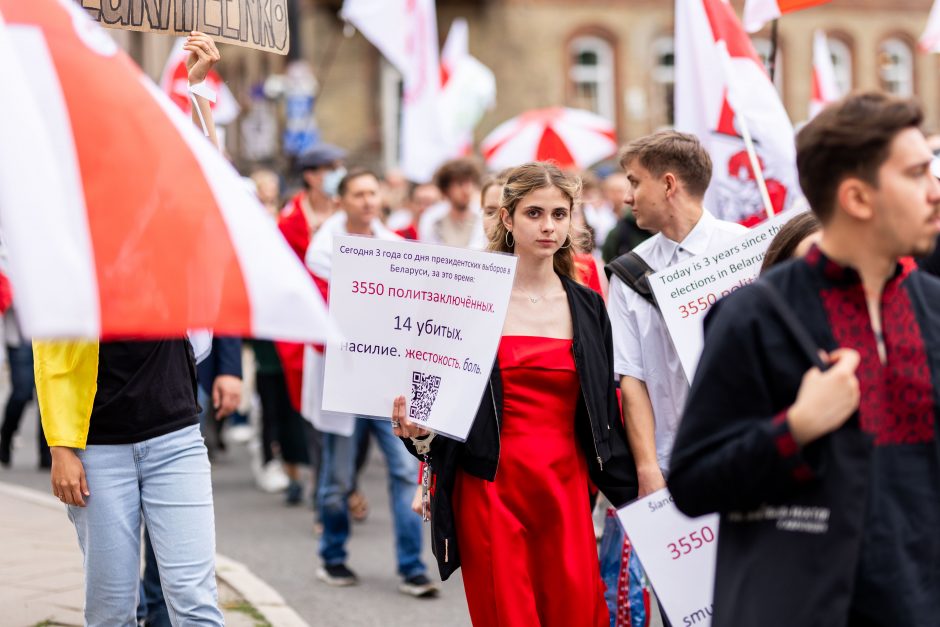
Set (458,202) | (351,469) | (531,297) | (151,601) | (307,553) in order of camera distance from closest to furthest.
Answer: (531,297) → (151,601) → (351,469) → (307,553) → (458,202)

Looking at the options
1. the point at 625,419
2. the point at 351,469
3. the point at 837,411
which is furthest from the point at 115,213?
the point at 351,469

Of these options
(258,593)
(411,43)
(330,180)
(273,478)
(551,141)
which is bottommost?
(273,478)

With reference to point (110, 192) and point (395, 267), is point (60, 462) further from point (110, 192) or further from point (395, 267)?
point (110, 192)

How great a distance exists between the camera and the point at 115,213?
302 centimetres

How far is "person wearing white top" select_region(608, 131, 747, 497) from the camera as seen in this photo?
5.05 m

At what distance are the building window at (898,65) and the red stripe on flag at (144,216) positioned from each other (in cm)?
3569

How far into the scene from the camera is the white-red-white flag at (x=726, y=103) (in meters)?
6.57

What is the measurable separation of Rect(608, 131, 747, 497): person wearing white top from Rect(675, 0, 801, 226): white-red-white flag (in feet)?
4.44

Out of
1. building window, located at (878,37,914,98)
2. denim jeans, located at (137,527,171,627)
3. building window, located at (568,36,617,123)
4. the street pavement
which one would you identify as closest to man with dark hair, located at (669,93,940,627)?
denim jeans, located at (137,527,171,627)

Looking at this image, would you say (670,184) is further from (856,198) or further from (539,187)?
(856,198)

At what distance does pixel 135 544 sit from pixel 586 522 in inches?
56.9

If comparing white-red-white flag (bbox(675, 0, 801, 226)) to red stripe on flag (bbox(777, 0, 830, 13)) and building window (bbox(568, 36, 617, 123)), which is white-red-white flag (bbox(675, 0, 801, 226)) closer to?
red stripe on flag (bbox(777, 0, 830, 13))

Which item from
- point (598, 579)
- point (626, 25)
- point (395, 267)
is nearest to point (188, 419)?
point (395, 267)

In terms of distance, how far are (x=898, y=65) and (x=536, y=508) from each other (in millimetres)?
34771
